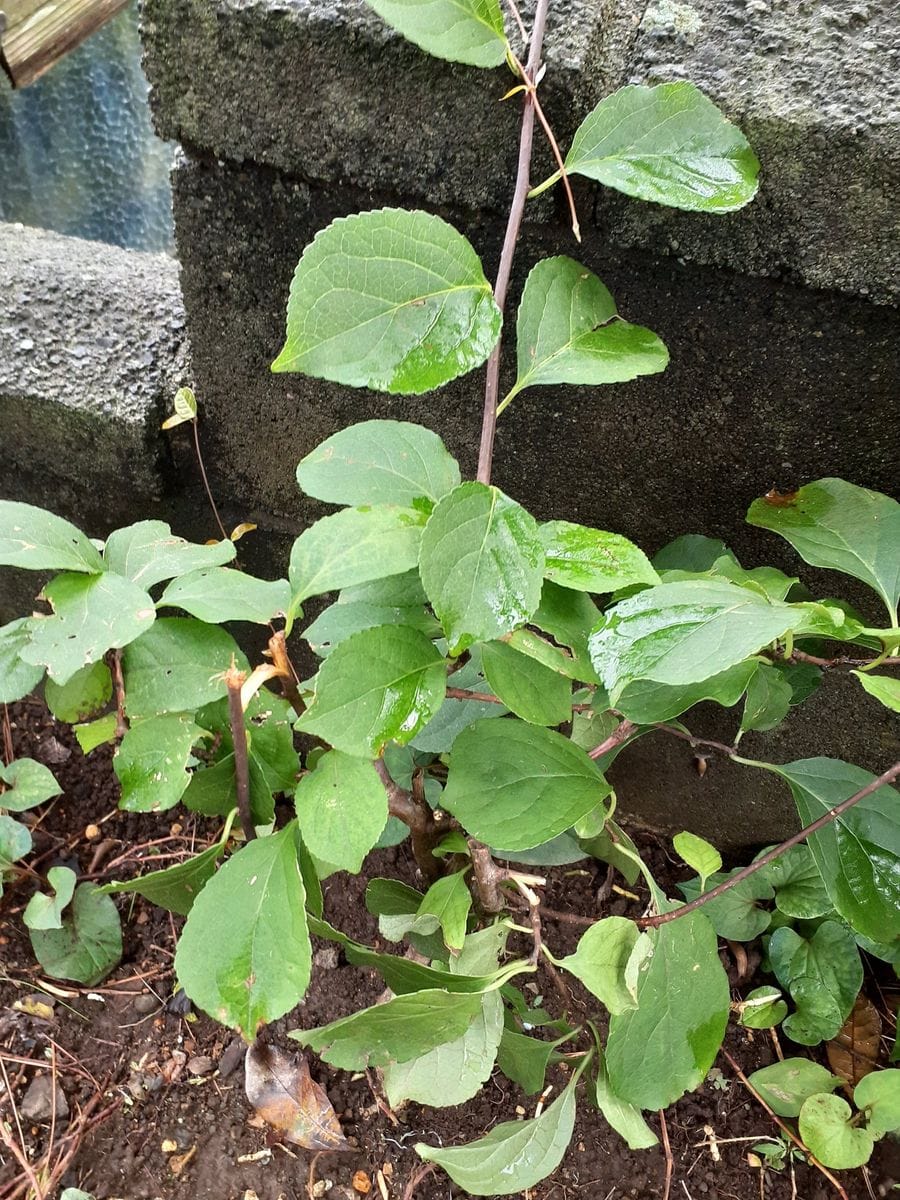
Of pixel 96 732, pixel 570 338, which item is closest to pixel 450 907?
pixel 96 732

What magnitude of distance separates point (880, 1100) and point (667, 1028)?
37 centimetres

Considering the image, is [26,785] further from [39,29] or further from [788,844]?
[39,29]

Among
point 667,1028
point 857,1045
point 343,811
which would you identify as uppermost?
point 343,811

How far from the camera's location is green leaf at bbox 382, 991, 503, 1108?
63 centimetres

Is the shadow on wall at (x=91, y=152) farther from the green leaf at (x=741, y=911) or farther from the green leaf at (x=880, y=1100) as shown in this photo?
the green leaf at (x=880, y=1100)

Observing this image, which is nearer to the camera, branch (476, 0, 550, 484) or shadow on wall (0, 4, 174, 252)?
branch (476, 0, 550, 484)

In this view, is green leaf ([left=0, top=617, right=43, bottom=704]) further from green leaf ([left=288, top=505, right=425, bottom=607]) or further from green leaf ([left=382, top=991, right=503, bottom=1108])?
green leaf ([left=382, top=991, right=503, bottom=1108])

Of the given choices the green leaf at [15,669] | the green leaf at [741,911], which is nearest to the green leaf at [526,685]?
the green leaf at [15,669]

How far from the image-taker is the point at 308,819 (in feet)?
1.69

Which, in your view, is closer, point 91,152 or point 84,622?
point 84,622

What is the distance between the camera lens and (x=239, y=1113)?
913mm

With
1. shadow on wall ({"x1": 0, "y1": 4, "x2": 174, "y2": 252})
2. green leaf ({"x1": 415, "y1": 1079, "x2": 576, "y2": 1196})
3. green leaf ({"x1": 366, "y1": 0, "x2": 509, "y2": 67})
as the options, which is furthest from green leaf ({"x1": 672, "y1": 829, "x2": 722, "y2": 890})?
shadow on wall ({"x1": 0, "y1": 4, "x2": 174, "y2": 252})

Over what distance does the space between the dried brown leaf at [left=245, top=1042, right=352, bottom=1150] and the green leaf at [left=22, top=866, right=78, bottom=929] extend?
283 mm

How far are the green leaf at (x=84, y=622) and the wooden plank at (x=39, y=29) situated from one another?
1363 mm
